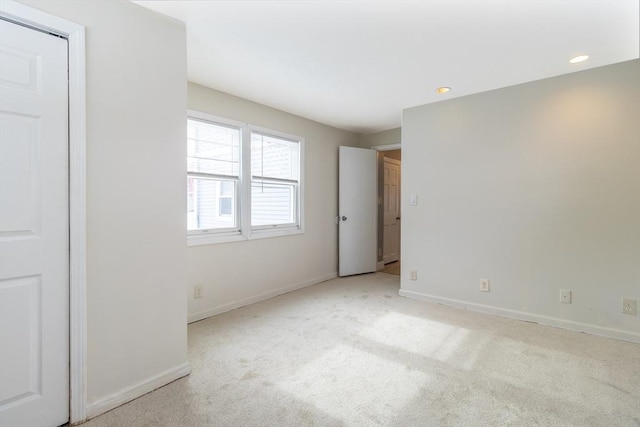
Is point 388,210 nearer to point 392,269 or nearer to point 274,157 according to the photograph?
point 392,269

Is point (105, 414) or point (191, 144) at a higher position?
point (191, 144)

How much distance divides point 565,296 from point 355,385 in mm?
2206

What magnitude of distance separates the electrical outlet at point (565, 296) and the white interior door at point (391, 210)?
2.92 metres

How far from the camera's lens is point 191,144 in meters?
2.94

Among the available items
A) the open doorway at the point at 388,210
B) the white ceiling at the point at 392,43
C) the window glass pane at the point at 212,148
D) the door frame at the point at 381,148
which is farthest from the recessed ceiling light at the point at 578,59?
the window glass pane at the point at 212,148

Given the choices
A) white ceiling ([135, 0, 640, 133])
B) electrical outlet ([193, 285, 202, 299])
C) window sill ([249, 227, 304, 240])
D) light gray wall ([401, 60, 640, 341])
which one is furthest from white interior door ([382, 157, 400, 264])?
electrical outlet ([193, 285, 202, 299])

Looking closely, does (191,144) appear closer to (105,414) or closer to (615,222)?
(105,414)

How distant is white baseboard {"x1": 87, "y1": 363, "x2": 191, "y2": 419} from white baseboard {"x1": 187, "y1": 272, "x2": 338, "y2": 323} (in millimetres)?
953

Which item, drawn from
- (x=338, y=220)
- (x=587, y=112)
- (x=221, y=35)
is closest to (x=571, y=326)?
(x=587, y=112)

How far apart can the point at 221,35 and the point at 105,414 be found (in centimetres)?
240

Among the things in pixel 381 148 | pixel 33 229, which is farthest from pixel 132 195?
pixel 381 148

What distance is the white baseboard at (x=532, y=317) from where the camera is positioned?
2.50 metres

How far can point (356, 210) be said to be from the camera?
4707 millimetres

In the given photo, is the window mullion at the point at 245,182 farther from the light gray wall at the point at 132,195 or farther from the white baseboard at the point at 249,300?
the light gray wall at the point at 132,195
